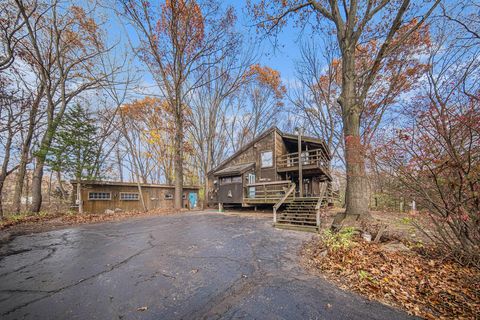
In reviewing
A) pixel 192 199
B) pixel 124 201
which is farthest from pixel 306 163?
pixel 124 201

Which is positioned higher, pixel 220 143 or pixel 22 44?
pixel 22 44

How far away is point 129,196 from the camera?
1817 cm

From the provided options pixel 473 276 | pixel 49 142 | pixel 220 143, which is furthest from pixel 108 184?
pixel 473 276

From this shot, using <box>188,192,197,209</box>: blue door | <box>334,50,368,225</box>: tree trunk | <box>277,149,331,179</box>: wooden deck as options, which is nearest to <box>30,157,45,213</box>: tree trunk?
<box>188,192,197,209</box>: blue door

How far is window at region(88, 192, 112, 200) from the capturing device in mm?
15375

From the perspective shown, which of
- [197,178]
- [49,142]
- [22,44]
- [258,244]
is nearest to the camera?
[258,244]

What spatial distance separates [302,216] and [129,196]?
16.8 m

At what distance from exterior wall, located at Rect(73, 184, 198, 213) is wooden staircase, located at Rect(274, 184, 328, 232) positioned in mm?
15367

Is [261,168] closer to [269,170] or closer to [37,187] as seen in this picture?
[269,170]

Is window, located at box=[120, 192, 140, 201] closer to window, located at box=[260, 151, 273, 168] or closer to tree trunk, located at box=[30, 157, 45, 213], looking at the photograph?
tree trunk, located at box=[30, 157, 45, 213]

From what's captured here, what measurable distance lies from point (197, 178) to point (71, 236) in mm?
25945

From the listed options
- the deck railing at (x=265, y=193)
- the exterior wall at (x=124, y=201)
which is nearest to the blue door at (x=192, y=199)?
the exterior wall at (x=124, y=201)

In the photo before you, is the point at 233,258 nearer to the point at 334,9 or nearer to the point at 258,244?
the point at 258,244

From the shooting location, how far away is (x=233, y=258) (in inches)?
176
